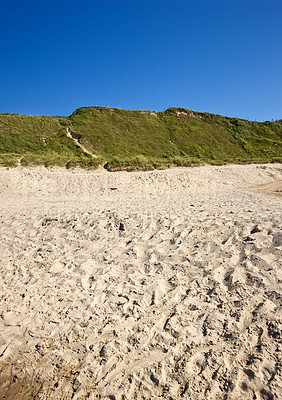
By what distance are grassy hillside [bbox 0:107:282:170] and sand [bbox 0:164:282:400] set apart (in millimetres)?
13080

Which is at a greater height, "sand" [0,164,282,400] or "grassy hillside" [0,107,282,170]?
"grassy hillside" [0,107,282,170]

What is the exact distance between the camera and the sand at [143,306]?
3.11 m

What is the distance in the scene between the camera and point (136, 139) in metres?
30.7

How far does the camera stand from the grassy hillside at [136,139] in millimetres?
20972

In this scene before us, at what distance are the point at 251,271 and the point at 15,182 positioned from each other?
→ 48.9 feet

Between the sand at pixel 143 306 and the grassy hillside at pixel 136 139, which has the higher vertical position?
the grassy hillside at pixel 136 139

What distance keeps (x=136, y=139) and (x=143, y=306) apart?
28.2 m

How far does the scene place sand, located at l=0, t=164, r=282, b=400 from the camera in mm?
3107

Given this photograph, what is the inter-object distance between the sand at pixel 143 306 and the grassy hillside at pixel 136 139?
1308cm

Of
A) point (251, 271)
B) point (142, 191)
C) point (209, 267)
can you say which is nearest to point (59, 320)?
point (209, 267)

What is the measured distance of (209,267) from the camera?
507cm

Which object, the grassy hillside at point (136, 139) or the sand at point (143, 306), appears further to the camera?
the grassy hillside at point (136, 139)

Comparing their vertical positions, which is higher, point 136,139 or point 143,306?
point 136,139

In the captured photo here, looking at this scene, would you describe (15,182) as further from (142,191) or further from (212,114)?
(212,114)
